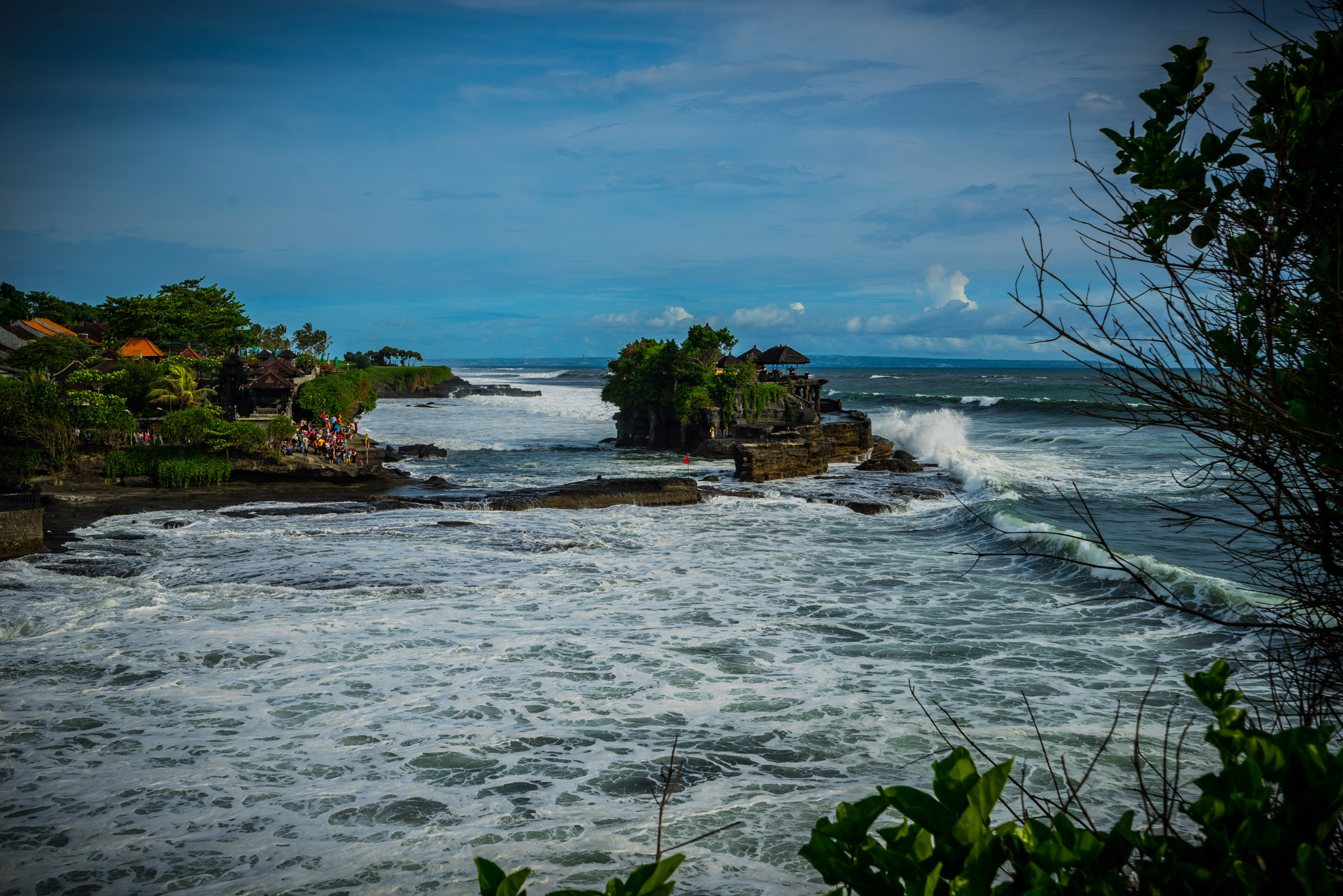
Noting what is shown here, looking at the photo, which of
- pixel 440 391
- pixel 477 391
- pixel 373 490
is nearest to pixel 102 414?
pixel 373 490

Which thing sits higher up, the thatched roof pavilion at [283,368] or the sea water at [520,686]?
the thatched roof pavilion at [283,368]

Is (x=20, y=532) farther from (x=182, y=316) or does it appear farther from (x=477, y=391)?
(x=477, y=391)

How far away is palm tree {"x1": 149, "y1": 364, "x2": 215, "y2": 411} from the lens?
3128 cm

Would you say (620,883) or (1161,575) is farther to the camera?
(1161,575)

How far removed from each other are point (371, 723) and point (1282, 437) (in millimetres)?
8378

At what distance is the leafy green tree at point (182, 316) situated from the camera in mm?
48156

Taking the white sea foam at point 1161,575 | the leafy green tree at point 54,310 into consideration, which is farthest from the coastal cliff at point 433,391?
the white sea foam at point 1161,575

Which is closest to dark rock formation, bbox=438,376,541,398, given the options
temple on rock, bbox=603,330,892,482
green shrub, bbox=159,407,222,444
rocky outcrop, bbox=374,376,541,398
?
rocky outcrop, bbox=374,376,541,398

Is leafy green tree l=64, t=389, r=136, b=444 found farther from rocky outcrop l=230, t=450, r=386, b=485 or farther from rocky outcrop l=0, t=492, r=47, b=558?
rocky outcrop l=0, t=492, r=47, b=558

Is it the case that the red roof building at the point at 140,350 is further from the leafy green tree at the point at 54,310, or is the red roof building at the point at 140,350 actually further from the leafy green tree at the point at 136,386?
the leafy green tree at the point at 54,310

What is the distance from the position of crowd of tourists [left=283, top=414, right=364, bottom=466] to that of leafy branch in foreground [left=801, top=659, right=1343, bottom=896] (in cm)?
3103

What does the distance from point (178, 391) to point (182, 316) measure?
20.8 meters

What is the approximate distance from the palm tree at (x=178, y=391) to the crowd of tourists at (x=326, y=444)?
425cm

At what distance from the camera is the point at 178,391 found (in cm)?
Answer: 3181
